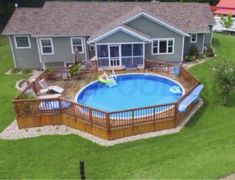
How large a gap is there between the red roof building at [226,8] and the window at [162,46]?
23587 mm

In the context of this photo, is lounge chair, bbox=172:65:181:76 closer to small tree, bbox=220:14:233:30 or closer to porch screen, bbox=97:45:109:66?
porch screen, bbox=97:45:109:66

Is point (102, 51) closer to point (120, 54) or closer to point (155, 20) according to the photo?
point (120, 54)

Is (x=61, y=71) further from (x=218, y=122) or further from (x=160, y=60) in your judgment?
(x=218, y=122)

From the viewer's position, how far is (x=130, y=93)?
1902 centimetres

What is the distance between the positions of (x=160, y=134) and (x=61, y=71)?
35.9 ft

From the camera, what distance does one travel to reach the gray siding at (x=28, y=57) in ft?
77.7

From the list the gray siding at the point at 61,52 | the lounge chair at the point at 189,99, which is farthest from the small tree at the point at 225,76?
the gray siding at the point at 61,52

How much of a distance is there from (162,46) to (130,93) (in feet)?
23.8

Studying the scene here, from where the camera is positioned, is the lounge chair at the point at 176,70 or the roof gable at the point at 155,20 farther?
the roof gable at the point at 155,20

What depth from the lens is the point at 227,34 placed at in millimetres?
39188

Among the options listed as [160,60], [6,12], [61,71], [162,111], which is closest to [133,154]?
[162,111]

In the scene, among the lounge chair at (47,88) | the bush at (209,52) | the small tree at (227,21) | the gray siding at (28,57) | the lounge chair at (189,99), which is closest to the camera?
the lounge chair at (189,99)

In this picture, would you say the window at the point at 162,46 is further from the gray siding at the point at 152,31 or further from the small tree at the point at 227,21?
the small tree at the point at 227,21

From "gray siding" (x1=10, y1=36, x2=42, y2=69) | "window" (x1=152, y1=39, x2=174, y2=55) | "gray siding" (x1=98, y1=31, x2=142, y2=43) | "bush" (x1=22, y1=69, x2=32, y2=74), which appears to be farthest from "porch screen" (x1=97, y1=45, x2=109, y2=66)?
"bush" (x1=22, y1=69, x2=32, y2=74)
